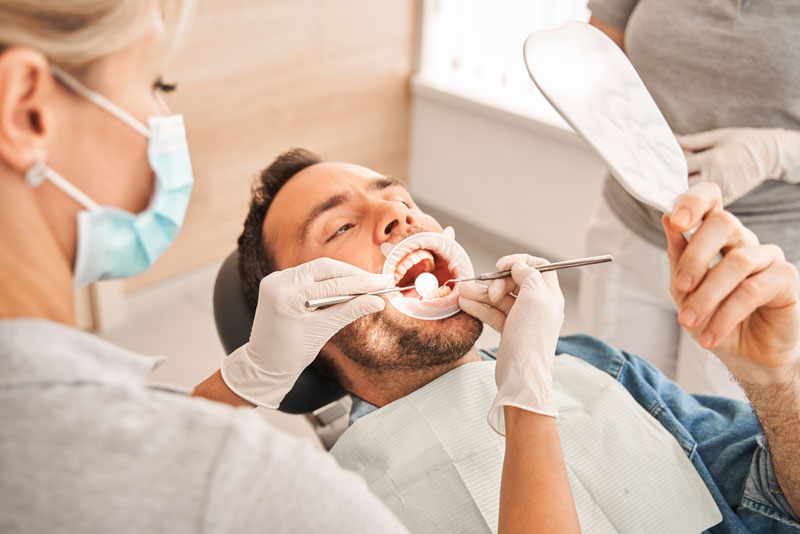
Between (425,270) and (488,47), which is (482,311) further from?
(488,47)

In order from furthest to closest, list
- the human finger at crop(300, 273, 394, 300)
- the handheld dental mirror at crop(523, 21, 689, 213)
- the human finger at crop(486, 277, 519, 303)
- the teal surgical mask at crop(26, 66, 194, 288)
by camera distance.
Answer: the human finger at crop(486, 277, 519, 303) < the human finger at crop(300, 273, 394, 300) < the handheld dental mirror at crop(523, 21, 689, 213) < the teal surgical mask at crop(26, 66, 194, 288)

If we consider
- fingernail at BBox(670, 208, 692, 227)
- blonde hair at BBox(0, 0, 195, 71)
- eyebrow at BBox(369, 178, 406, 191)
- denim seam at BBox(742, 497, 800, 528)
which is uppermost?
blonde hair at BBox(0, 0, 195, 71)

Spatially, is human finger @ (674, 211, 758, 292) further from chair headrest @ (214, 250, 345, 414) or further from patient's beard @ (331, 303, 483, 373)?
chair headrest @ (214, 250, 345, 414)

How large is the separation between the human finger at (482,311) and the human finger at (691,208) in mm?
429

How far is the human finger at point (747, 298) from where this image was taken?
1.06m

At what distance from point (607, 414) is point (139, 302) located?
2.16m

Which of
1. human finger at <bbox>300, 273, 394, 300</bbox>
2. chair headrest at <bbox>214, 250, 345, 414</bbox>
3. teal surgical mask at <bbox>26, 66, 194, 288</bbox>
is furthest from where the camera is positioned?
chair headrest at <bbox>214, 250, 345, 414</bbox>

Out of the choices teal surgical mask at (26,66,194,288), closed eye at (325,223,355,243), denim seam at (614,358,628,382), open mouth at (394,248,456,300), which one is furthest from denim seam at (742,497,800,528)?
teal surgical mask at (26,66,194,288)

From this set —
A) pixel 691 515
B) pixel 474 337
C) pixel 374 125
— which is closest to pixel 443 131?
pixel 374 125

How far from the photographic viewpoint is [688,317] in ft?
3.55

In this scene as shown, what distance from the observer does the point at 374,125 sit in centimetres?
351

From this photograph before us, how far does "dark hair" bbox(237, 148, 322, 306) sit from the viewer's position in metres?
1.46

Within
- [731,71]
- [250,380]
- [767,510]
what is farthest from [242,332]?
[731,71]

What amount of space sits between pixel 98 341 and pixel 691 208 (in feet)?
2.59
